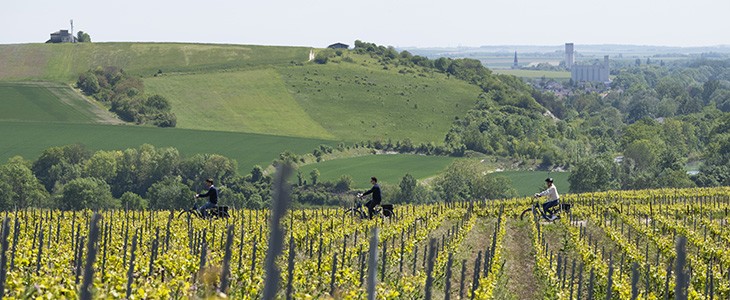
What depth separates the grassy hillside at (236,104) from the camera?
12081 centimetres

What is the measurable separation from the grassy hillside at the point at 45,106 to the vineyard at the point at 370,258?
83190 millimetres

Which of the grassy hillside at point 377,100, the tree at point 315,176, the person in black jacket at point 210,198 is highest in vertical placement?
the person in black jacket at point 210,198

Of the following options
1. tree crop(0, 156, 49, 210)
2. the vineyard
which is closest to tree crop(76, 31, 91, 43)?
tree crop(0, 156, 49, 210)

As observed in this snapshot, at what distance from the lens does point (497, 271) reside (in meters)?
19.8

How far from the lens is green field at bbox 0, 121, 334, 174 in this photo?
102 metres

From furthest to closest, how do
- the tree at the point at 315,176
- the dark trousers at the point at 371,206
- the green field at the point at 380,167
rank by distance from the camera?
the green field at the point at 380,167, the tree at the point at 315,176, the dark trousers at the point at 371,206

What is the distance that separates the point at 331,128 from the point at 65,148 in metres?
33.8

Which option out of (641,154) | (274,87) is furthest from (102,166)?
(641,154)

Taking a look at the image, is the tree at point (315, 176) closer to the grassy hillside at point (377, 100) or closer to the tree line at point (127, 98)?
the grassy hillside at point (377, 100)

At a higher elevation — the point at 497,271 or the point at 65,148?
the point at 497,271

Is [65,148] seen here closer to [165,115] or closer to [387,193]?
[165,115]

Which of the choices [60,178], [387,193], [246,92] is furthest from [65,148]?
[246,92]

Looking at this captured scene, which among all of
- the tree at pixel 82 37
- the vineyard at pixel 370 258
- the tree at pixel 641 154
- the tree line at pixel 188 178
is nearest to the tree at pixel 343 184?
the tree line at pixel 188 178

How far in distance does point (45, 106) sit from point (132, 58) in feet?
118
